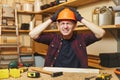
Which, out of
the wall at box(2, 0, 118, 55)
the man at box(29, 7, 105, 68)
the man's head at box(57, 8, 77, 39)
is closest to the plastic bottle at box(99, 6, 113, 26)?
the wall at box(2, 0, 118, 55)

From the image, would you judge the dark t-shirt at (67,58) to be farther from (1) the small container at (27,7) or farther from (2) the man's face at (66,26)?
(1) the small container at (27,7)

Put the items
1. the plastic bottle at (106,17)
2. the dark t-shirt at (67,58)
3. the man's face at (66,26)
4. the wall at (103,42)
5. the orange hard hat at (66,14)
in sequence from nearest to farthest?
the orange hard hat at (66,14)
the man's face at (66,26)
the dark t-shirt at (67,58)
the plastic bottle at (106,17)
the wall at (103,42)

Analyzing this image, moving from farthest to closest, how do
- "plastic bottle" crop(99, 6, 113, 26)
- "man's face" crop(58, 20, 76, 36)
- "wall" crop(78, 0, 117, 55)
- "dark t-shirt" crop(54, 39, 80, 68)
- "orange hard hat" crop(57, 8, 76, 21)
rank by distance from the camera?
1. "wall" crop(78, 0, 117, 55)
2. "plastic bottle" crop(99, 6, 113, 26)
3. "dark t-shirt" crop(54, 39, 80, 68)
4. "man's face" crop(58, 20, 76, 36)
5. "orange hard hat" crop(57, 8, 76, 21)

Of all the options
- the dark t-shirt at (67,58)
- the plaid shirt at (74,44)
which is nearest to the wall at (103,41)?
the plaid shirt at (74,44)

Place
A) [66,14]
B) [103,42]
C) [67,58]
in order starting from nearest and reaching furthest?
[66,14], [67,58], [103,42]

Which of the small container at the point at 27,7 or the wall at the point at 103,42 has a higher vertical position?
the small container at the point at 27,7

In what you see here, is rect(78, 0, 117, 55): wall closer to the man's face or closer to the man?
the man

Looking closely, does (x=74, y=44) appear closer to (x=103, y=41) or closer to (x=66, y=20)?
(x=66, y=20)

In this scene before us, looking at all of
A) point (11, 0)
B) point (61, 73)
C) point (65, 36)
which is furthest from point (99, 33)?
point (11, 0)

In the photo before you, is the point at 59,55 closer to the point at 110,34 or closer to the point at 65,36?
the point at 65,36

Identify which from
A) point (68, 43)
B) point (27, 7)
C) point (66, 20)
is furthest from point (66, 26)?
point (27, 7)

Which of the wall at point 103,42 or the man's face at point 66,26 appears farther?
the wall at point 103,42

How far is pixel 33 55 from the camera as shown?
4258 millimetres

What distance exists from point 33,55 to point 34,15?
3.15ft
